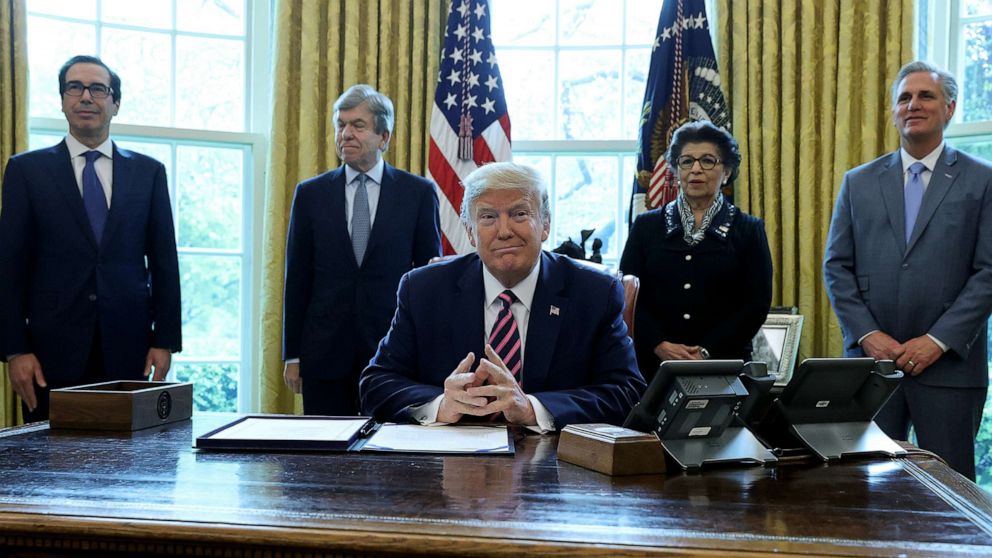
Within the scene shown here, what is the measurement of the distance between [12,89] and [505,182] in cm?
295

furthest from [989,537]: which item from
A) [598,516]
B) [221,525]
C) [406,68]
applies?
[406,68]

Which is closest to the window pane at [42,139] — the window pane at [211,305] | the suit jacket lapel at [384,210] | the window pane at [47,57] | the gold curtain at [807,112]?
the window pane at [47,57]

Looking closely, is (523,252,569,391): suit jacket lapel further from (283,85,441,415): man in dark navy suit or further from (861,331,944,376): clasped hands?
(861,331,944,376): clasped hands

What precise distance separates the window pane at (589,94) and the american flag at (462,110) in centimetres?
56

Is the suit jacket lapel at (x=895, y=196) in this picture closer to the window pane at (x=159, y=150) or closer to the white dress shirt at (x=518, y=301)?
the white dress shirt at (x=518, y=301)

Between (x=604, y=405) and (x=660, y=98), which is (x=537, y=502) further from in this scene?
(x=660, y=98)

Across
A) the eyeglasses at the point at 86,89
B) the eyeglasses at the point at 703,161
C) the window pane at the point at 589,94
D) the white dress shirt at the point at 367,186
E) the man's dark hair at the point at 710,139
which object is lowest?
the white dress shirt at the point at 367,186

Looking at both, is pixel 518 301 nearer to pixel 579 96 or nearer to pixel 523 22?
pixel 579 96

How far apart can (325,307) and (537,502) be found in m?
2.22

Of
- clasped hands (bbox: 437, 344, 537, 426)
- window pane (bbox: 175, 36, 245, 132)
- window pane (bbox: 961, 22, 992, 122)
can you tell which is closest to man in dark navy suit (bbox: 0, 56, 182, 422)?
window pane (bbox: 175, 36, 245, 132)

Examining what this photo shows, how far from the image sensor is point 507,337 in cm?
224

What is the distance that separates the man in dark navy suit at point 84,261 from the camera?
316 cm

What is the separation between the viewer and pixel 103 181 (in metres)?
3.35

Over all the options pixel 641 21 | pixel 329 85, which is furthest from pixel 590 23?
pixel 329 85
